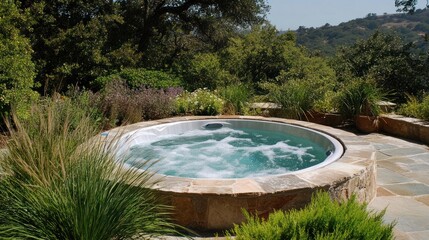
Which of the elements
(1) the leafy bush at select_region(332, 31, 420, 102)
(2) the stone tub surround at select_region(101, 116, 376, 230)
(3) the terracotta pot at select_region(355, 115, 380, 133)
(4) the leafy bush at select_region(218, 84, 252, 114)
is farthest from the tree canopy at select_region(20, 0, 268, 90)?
(3) the terracotta pot at select_region(355, 115, 380, 133)

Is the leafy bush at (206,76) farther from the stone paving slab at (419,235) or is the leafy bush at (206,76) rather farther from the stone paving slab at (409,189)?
the stone paving slab at (419,235)

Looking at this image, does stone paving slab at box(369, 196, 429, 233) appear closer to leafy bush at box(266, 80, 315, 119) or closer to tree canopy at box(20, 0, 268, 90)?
leafy bush at box(266, 80, 315, 119)

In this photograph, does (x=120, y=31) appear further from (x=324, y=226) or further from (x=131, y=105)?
(x=324, y=226)

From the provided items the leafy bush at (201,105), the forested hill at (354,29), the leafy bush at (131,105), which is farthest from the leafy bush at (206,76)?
the forested hill at (354,29)

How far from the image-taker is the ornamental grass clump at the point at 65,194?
7.13ft

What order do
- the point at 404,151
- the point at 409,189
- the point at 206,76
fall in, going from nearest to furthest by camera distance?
the point at 409,189, the point at 404,151, the point at 206,76

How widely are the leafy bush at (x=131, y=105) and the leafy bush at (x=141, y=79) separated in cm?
99

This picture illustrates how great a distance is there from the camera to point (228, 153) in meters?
5.81

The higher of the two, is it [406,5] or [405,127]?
[406,5]

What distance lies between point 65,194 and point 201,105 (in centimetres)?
527

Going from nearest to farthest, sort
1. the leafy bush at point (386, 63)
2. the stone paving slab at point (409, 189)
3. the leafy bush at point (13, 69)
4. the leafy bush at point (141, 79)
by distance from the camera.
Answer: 1. the stone paving slab at point (409, 189)
2. the leafy bush at point (13, 69)
3. the leafy bush at point (141, 79)
4. the leafy bush at point (386, 63)

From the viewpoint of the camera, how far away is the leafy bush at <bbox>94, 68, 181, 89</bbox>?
A: 8648 millimetres

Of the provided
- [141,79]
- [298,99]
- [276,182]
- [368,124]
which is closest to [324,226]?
[276,182]

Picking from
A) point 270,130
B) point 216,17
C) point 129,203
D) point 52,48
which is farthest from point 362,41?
point 129,203
